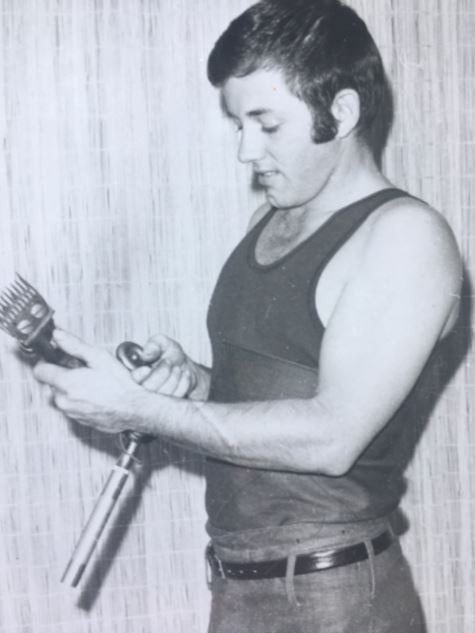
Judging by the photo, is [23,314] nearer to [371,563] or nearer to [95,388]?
[95,388]

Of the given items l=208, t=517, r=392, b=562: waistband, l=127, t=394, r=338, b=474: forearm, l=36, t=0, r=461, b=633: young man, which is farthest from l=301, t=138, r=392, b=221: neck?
l=208, t=517, r=392, b=562: waistband

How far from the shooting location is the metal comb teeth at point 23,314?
0.97 meters

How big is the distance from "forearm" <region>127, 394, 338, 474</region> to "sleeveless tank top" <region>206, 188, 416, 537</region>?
5cm

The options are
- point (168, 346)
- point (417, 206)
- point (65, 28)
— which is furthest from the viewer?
point (65, 28)

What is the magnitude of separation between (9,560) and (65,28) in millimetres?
827

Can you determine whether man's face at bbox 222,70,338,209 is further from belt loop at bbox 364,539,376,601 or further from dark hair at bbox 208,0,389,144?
belt loop at bbox 364,539,376,601

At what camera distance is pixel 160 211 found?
4.46 feet

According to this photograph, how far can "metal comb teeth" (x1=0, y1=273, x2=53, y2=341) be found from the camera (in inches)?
38.3

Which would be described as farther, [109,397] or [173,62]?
[173,62]

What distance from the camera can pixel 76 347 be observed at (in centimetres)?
97

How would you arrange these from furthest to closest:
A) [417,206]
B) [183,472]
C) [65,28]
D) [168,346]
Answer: [183,472] < [65,28] < [168,346] < [417,206]

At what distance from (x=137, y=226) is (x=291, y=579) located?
2.05 feet

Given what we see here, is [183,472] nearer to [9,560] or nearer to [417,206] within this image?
[9,560]

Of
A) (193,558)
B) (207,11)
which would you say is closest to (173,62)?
(207,11)
